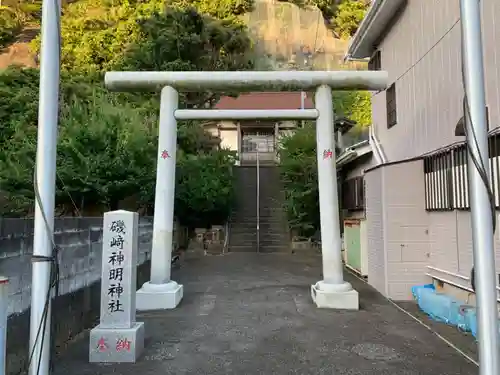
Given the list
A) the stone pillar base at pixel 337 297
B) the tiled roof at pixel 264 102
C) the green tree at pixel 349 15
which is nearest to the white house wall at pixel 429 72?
the stone pillar base at pixel 337 297

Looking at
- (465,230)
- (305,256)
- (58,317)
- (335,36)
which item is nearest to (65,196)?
(58,317)

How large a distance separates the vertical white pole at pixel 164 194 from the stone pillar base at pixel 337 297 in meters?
3.10

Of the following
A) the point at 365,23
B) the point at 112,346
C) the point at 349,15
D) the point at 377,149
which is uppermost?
the point at 349,15

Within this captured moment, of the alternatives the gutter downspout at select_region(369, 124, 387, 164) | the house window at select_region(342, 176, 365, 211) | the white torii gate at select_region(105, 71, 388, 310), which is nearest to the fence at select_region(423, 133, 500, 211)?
the white torii gate at select_region(105, 71, 388, 310)

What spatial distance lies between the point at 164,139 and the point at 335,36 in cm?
3932

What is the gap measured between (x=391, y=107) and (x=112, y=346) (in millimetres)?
9653

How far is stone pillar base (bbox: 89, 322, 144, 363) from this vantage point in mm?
5016

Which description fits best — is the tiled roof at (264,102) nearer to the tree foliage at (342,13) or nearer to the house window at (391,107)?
the tree foliage at (342,13)

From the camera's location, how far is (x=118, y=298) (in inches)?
205

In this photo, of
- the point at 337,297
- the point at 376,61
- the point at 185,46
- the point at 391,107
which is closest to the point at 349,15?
the point at 185,46

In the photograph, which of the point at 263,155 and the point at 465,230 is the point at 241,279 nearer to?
the point at 465,230

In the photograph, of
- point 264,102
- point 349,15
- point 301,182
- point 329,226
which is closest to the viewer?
point 329,226

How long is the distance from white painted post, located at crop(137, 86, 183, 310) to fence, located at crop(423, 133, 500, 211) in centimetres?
528

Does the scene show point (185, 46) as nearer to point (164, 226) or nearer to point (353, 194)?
point (353, 194)
